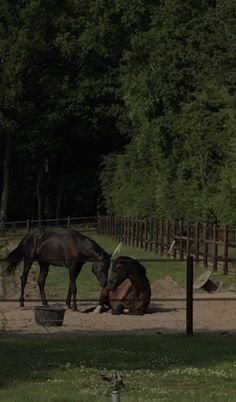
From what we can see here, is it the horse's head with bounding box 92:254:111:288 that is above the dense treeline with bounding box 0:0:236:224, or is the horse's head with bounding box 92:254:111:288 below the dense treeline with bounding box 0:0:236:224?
below

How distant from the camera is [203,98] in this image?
3638 centimetres

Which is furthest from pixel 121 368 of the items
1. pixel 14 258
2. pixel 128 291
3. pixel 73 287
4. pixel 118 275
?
pixel 14 258

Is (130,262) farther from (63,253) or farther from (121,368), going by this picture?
(121,368)

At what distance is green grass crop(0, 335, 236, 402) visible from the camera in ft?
23.1

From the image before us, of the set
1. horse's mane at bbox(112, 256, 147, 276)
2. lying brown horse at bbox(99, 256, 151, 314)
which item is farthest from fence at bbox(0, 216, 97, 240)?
horse's mane at bbox(112, 256, 147, 276)

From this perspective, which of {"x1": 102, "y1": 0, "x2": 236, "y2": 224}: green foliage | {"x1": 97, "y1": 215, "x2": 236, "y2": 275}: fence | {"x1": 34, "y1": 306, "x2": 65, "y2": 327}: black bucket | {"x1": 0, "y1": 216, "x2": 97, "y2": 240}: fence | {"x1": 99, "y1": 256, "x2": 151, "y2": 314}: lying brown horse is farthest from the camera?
{"x1": 0, "y1": 216, "x2": 97, "y2": 240}: fence

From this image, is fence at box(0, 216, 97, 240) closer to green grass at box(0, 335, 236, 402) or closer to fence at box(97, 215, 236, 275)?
fence at box(97, 215, 236, 275)

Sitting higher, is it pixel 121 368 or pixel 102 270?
pixel 121 368

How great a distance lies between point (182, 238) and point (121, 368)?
74.1 feet

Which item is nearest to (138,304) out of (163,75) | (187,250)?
(187,250)

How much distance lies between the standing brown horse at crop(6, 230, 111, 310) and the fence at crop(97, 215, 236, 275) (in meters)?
8.37

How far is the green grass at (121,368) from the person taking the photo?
7.04 meters

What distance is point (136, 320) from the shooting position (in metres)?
15.8

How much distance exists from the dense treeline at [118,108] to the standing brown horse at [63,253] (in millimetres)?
12183
